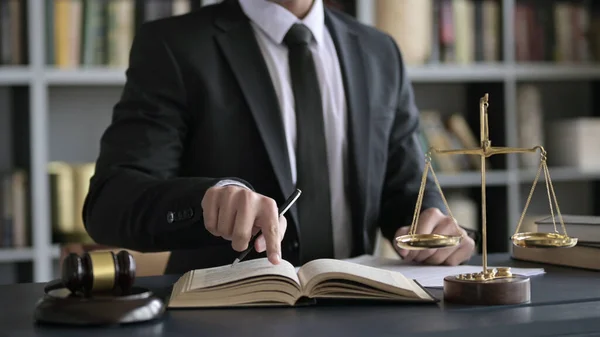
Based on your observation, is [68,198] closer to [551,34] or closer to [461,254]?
[461,254]

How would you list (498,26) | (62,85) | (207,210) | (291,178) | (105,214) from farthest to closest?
(498,26)
(62,85)
(291,178)
(105,214)
(207,210)

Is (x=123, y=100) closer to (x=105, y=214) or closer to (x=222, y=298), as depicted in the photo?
(x=105, y=214)

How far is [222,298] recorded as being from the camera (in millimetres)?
1160

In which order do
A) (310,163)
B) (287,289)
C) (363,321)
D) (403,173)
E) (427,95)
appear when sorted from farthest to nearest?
(427,95), (403,173), (310,163), (287,289), (363,321)

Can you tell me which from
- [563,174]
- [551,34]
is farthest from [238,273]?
[551,34]

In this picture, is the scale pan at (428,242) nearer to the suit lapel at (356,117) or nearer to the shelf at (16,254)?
the suit lapel at (356,117)

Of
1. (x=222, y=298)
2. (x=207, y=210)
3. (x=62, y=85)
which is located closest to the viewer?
(x=222, y=298)

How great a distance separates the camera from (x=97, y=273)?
109cm

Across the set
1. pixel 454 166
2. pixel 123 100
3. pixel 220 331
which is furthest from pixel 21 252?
pixel 220 331

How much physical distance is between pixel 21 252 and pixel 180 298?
6.43 ft

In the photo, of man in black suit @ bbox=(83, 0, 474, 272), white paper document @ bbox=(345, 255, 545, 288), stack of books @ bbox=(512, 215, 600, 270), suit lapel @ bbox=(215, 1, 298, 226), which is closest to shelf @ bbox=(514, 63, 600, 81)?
man in black suit @ bbox=(83, 0, 474, 272)

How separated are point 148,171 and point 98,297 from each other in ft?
2.04

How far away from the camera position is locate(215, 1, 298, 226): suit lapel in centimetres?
174

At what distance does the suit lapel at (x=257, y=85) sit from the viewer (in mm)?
1744
